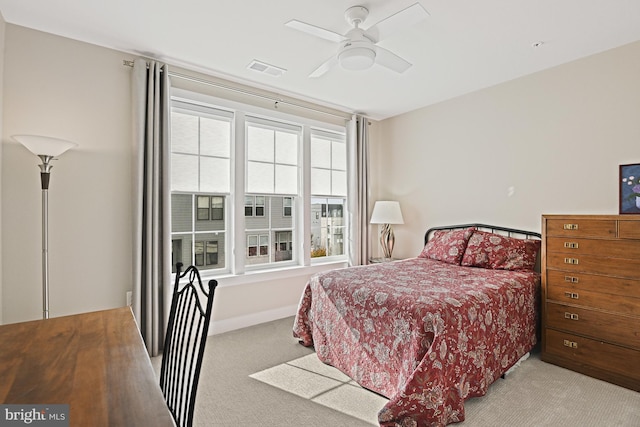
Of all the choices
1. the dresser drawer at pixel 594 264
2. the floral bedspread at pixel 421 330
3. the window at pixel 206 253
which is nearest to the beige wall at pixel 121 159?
the window at pixel 206 253

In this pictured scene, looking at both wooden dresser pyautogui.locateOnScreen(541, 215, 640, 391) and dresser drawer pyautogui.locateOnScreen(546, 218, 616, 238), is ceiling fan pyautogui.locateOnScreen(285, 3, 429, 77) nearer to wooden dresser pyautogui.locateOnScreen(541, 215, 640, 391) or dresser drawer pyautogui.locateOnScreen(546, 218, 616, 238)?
dresser drawer pyautogui.locateOnScreen(546, 218, 616, 238)

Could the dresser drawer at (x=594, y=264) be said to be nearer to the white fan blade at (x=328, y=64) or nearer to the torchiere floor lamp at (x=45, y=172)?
the white fan blade at (x=328, y=64)

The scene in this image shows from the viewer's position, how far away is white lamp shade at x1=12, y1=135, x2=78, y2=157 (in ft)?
7.52

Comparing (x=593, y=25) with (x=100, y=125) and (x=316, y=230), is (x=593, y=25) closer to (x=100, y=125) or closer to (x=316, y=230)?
(x=316, y=230)

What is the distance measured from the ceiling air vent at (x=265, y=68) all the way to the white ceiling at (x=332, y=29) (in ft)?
0.20

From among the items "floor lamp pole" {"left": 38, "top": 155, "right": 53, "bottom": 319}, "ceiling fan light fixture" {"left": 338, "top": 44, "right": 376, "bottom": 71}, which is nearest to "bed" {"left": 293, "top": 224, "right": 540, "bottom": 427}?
"ceiling fan light fixture" {"left": 338, "top": 44, "right": 376, "bottom": 71}

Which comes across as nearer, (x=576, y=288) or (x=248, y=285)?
(x=576, y=288)

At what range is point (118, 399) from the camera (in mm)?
900

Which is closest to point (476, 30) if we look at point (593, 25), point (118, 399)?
point (593, 25)

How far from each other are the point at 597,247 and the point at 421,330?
1671mm

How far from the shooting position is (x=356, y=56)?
235 centimetres

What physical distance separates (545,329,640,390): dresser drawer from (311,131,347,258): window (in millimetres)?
2679

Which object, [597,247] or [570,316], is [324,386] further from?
[597,247]

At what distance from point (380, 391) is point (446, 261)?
179cm
